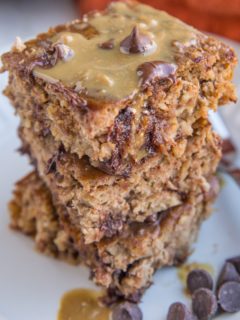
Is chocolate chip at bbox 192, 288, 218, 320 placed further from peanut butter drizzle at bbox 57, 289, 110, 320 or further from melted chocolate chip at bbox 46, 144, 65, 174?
melted chocolate chip at bbox 46, 144, 65, 174

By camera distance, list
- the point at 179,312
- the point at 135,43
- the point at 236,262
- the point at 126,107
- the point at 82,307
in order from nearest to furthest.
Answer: the point at 126,107
the point at 135,43
the point at 179,312
the point at 82,307
the point at 236,262

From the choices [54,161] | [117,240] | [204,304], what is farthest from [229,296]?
[54,161]

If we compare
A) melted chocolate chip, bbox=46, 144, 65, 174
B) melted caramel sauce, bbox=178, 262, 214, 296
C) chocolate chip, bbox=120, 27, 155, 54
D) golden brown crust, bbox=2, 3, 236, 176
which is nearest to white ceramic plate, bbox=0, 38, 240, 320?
melted caramel sauce, bbox=178, 262, 214, 296

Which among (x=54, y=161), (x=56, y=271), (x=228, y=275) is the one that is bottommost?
(x=228, y=275)

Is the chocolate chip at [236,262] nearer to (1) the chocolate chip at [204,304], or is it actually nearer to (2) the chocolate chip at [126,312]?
(1) the chocolate chip at [204,304]

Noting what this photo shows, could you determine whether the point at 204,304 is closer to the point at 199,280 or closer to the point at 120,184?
the point at 199,280

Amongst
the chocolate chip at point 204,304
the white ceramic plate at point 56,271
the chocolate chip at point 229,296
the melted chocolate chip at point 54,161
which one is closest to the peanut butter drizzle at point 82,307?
the white ceramic plate at point 56,271

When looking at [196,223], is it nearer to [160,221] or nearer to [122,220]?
[160,221]
